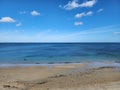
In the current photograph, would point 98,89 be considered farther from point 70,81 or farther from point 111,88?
point 70,81

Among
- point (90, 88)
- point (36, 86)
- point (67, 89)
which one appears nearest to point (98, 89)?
point (90, 88)

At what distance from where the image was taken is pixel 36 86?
8.40 m

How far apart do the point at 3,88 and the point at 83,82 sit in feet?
9.72

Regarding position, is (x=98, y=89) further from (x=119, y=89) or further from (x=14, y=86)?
(x=14, y=86)

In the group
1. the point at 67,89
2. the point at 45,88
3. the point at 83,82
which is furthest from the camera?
the point at 83,82

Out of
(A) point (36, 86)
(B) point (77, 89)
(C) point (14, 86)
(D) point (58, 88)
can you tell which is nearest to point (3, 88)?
(C) point (14, 86)

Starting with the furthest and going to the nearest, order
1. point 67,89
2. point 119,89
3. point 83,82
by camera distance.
Result: point 83,82 → point 67,89 → point 119,89

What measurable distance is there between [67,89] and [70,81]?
1591 mm

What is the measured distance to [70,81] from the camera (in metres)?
9.00

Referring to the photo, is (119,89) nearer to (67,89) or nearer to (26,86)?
(67,89)

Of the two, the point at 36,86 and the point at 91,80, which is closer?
the point at 36,86

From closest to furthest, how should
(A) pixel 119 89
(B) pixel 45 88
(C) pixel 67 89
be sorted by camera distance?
(A) pixel 119 89, (C) pixel 67 89, (B) pixel 45 88

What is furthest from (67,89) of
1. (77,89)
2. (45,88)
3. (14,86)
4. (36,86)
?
(14,86)

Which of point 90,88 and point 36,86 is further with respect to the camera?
point 36,86
